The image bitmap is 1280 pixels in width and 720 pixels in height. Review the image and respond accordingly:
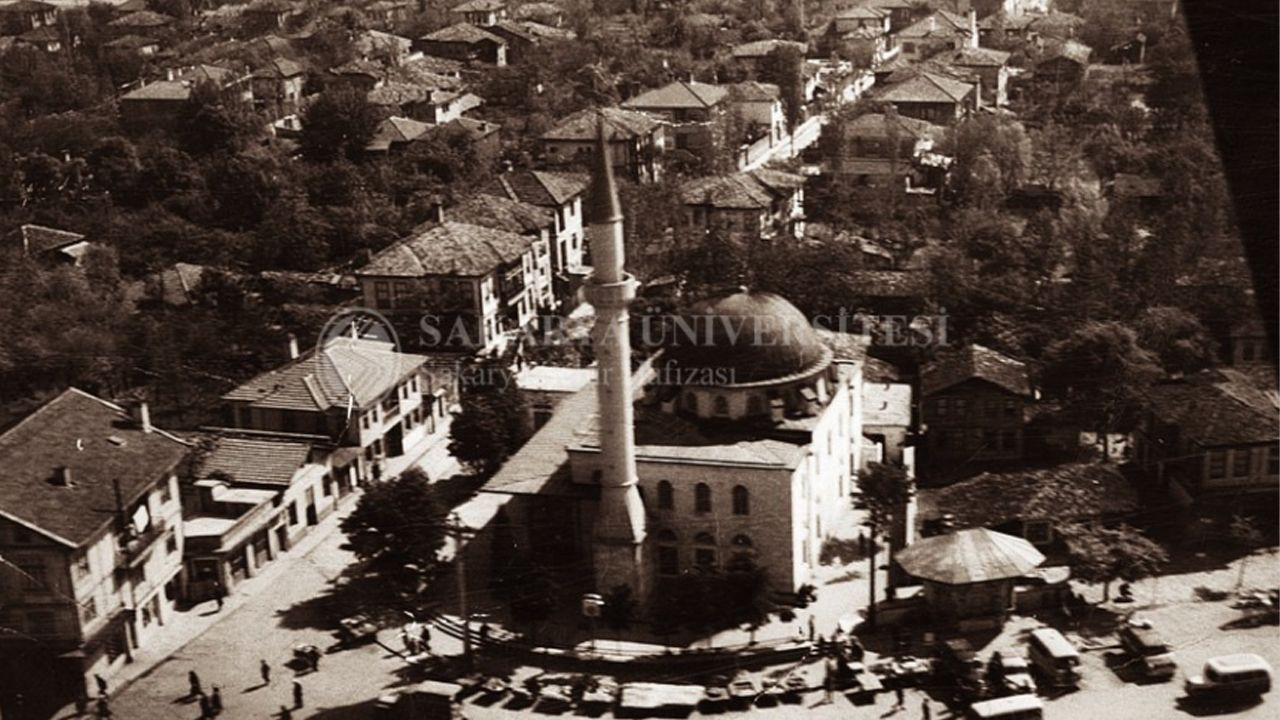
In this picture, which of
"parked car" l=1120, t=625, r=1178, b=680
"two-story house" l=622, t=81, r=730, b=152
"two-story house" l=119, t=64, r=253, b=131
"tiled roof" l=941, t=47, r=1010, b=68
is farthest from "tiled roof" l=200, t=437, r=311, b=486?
"tiled roof" l=941, t=47, r=1010, b=68

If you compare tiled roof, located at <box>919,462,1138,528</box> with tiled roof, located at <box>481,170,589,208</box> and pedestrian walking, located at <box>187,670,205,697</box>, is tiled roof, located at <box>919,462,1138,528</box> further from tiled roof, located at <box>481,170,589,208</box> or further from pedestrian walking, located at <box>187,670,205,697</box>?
tiled roof, located at <box>481,170,589,208</box>

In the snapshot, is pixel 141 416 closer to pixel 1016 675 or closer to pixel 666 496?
pixel 666 496

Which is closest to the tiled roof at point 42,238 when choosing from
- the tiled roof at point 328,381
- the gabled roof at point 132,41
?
the tiled roof at point 328,381

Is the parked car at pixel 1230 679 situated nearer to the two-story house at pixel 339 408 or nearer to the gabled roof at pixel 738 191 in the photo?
the two-story house at pixel 339 408

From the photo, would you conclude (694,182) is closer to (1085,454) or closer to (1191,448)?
(1085,454)

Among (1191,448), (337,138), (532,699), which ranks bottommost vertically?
(532,699)

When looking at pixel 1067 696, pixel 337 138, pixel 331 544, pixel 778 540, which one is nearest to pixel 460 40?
pixel 337 138

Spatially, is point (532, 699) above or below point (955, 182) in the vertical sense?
below
